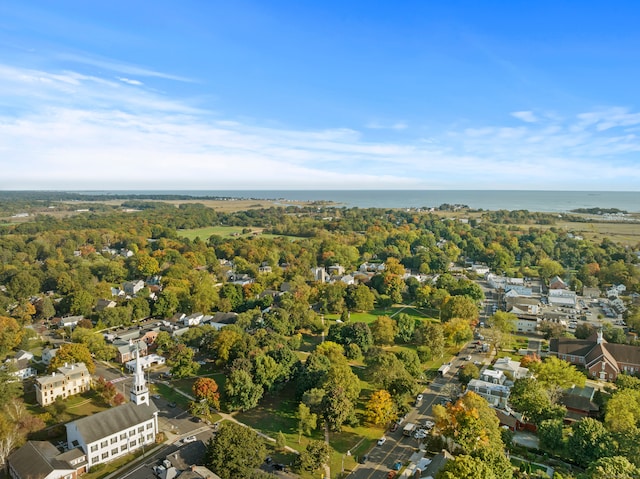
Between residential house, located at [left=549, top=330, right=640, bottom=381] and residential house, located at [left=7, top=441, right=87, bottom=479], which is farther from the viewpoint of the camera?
residential house, located at [left=549, top=330, right=640, bottom=381]

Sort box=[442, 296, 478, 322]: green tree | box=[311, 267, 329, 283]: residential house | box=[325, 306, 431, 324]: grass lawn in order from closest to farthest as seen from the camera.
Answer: box=[442, 296, 478, 322]: green tree
box=[325, 306, 431, 324]: grass lawn
box=[311, 267, 329, 283]: residential house

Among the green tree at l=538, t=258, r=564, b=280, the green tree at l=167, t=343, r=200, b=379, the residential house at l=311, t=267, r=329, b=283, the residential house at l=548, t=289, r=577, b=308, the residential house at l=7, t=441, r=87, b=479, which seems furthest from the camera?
the green tree at l=538, t=258, r=564, b=280

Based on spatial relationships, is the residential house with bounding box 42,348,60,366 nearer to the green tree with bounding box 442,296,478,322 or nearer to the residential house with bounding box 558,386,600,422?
the green tree with bounding box 442,296,478,322

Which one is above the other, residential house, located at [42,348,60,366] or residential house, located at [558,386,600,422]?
residential house, located at [558,386,600,422]

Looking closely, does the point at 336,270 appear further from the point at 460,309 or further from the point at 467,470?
the point at 467,470

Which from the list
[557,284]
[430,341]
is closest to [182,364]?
[430,341]

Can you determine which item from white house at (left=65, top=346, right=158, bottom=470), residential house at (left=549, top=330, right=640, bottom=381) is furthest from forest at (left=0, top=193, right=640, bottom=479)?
residential house at (left=549, top=330, right=640, bottom=381)

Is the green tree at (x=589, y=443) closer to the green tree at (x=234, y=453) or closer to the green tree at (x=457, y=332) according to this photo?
the green tree at (x=457, y=332)
